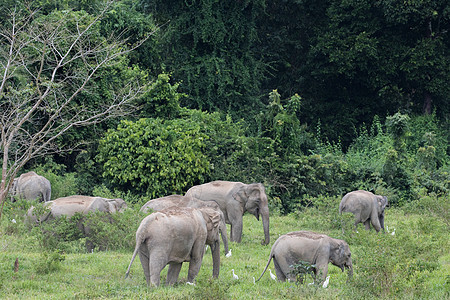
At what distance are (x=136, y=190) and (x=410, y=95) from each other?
15.8 meters

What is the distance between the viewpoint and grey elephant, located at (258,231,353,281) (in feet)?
31.3

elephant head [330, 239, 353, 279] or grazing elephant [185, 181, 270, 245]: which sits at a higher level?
elephant head [330, 239, 353, 279]

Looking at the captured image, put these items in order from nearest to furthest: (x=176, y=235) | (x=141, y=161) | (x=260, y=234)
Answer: (x=176, y=235) → (x=260, y=234) → (x=141, y=161)

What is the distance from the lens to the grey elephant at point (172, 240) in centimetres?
901

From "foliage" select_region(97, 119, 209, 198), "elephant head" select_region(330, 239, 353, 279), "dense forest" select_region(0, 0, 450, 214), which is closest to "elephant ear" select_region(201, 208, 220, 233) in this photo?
"elephant head" select_region(330, 239, 353, 279)

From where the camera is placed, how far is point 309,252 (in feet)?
31.4

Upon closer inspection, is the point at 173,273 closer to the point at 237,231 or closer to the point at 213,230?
the point at 213,230

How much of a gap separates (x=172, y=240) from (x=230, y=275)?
6.11 ft

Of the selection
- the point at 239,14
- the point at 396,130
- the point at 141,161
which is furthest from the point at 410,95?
the point at 141,161

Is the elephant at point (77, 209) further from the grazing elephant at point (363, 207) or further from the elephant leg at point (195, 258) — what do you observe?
the grazing elephant at point (363, 207)

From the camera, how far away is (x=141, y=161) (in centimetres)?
1906

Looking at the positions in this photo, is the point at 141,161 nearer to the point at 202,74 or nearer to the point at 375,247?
the point at 202,74

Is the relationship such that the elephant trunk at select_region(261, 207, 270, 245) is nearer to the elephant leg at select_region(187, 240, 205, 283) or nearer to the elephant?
the elephant

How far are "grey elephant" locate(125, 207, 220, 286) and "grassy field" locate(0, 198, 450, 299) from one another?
11.4 inches
